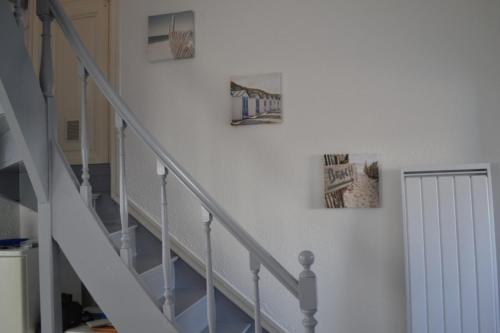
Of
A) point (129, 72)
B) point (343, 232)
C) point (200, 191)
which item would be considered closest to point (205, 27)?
point (129, 72)

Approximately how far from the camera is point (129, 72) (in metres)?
2.82

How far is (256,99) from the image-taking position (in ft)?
8.30

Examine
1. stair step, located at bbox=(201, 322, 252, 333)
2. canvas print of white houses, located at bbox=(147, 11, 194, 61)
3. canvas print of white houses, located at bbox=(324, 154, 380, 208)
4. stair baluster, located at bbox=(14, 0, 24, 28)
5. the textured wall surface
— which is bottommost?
stair step, located at bbox=(201, 322, 252, 333)

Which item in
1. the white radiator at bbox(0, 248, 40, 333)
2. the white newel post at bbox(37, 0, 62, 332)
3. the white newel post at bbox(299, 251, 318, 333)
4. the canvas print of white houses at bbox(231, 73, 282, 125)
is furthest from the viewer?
the canvas print of white houses at bbox(231, 73, 282, 125)

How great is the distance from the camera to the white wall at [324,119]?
225 cm

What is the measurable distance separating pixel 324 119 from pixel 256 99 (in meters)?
0.44

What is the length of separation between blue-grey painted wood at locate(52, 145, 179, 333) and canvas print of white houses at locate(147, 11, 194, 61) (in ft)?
3.70

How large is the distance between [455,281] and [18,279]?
2.25 meters

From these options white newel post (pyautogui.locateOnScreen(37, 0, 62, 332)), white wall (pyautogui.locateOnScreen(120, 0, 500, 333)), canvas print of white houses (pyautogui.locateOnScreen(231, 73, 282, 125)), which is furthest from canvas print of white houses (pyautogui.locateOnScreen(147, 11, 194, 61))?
white newel post (pyautogui.locateOnScreen(37, 0, 62, 332))

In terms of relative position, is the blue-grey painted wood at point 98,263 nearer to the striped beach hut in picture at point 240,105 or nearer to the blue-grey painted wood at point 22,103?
the blue-grey painted wood at point 22,103

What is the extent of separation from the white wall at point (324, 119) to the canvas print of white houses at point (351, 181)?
5 centimetres

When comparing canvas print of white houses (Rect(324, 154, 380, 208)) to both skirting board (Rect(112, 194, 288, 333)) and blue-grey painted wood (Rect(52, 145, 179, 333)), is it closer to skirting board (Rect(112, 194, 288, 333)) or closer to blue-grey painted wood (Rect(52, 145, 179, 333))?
skirting board (Rect(112, 194, 288, 333))

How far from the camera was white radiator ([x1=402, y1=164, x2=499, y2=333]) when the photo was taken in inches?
76.2

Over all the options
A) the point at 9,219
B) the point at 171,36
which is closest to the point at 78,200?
the point at 9,219
